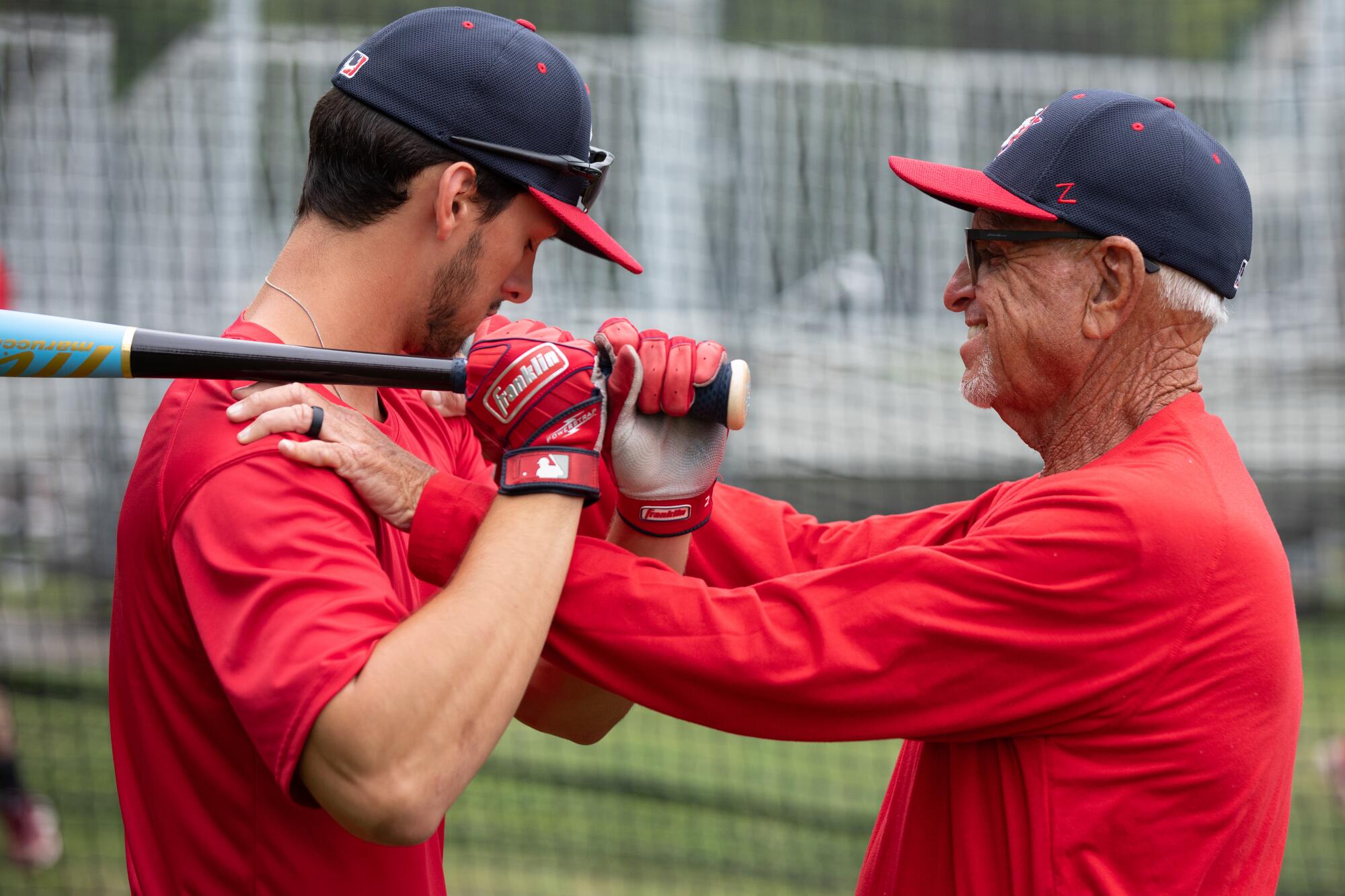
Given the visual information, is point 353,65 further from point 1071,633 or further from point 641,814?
point 641,814

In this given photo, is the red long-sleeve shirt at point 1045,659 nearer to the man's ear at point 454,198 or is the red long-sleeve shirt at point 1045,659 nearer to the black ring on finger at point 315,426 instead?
the black ring on finger at point 315,426

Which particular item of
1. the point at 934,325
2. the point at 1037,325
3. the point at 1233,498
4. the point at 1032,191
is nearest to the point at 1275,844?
the point at 1233,498

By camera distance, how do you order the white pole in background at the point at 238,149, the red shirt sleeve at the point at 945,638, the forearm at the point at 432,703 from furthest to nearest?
1. the white pole in background at the point at 238,149
2. the red shirt sleeve at the point at 945,638
3. the forearm at the point at 432,703

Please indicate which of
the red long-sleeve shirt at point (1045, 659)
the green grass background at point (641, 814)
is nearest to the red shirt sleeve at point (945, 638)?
the red long-sleeve shirt at point (1045, 659)

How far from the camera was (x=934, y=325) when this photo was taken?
807cm

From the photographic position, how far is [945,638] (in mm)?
1813

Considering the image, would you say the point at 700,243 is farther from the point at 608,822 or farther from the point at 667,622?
the point at 667,622

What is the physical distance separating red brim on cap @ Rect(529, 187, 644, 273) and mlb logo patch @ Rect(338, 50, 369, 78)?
1.12 ft

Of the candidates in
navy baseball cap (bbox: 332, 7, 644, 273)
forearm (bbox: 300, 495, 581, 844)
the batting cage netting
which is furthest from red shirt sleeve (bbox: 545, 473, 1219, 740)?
the batting cage netting

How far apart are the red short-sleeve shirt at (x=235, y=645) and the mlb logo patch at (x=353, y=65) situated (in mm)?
451

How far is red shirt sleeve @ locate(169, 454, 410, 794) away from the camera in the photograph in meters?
1.63

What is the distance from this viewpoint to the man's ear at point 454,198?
203cm

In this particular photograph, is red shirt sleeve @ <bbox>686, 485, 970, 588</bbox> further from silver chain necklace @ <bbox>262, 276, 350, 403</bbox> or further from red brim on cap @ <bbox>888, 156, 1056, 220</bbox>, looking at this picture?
silver chain necklace @ <bbox>262, 276, 350, 403</bbox>

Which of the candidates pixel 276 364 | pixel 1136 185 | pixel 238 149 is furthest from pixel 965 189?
pixel 238 149
